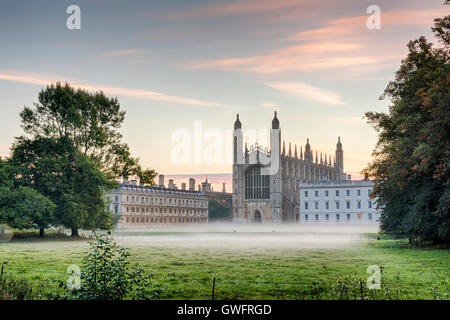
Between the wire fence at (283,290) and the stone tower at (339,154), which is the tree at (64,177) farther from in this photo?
the stone tower at (339,154)

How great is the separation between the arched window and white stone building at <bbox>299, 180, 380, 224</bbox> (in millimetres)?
7136

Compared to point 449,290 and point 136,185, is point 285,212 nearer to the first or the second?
point 136,185

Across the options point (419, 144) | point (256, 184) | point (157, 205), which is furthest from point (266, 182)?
point (419, 144)

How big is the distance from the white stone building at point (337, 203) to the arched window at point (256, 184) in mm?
7136

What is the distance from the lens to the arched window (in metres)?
113

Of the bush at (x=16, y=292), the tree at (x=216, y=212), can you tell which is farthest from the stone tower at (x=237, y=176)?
the bush at (x=16, y=292)

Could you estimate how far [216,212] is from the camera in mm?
135750

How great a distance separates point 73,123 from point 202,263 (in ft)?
82.5

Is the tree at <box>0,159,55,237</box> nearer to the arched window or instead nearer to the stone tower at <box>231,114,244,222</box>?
the stone tower at <box>231,114,244,222</box>

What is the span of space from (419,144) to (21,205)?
1083 inches

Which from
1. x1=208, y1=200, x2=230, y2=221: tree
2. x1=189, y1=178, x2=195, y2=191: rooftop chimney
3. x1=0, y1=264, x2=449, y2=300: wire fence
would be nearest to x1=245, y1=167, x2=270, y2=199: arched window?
x1=208, y1=200, x2=230, y2=221: tree

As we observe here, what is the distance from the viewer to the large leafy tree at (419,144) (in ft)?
84.0

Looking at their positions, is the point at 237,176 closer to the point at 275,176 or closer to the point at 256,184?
the point at 256,184

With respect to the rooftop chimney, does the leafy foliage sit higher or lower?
lower
